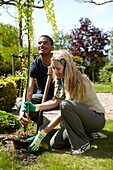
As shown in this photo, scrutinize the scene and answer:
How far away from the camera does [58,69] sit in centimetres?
268

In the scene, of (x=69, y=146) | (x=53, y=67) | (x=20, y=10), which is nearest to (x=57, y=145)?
(x=69, y=146)

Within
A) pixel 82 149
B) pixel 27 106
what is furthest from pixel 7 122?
pixel 82 149

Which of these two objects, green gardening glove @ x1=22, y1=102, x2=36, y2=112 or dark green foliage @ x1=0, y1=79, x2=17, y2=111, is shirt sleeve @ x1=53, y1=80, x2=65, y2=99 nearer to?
green gardening glove @ x1=22, y1=102, x2=36, y2=112

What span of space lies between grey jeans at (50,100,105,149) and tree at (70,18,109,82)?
16197mm

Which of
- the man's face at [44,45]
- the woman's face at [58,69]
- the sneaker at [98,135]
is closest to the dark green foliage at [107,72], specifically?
the sneaker at [98,135]

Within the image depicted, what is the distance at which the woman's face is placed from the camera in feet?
8.70

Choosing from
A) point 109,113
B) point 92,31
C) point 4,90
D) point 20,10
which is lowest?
point 109,113

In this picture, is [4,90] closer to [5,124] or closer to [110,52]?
[5,124]

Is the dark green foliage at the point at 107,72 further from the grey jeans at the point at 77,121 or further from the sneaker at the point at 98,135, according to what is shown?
the grey jeans at the point at 77,121

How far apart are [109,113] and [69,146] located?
2.49 metres

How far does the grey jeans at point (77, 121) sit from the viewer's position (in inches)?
102

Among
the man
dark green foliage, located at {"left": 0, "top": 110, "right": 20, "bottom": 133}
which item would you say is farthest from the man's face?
dark green foliage, located at {"left": 0, "top": 110, "right": 20, "bottom": 133}

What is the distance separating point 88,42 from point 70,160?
683 inches

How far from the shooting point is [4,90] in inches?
215
